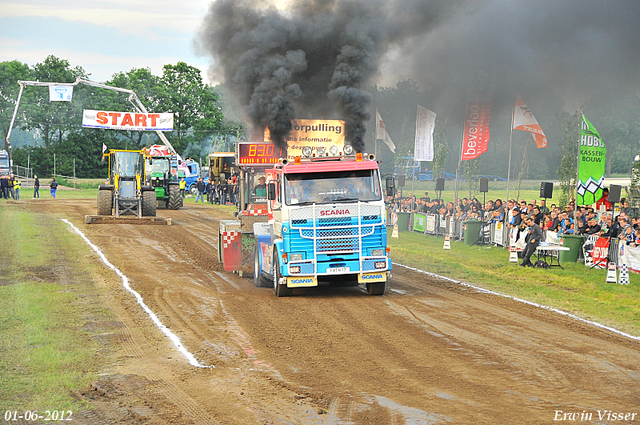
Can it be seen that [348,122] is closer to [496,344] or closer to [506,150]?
[496,344]

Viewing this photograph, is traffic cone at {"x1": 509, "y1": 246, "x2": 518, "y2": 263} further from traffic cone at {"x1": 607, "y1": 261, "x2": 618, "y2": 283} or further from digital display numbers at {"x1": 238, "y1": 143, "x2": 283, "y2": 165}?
digital display numbers at {"x1": 238, "y1": 143, "x2": 283, "y2": 165}

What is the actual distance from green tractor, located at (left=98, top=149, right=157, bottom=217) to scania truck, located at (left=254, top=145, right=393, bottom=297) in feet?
63.7

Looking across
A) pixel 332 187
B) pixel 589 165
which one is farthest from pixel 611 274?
pixel 332 187

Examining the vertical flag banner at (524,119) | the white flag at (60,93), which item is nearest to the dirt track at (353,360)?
the vertical flag banner at (524,119)

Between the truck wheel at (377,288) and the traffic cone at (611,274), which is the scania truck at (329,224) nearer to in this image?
the truck wheel at (377,288)

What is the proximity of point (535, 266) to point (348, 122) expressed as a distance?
7.81 meters

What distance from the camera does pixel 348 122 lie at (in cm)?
2267

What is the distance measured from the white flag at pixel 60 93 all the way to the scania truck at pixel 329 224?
46.3 m

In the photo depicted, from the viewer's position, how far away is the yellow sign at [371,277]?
44.7 feet

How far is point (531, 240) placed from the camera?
19.0 m

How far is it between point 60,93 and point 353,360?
52.5 meters

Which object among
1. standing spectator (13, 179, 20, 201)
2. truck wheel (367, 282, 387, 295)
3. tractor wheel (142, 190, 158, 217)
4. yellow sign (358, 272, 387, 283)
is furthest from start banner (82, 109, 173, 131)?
yellow sign (358, 272, 387, 283)

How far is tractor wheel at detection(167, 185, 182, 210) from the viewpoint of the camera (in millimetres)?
40781

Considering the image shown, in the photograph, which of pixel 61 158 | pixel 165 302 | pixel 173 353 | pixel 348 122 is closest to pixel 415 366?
pixel 173 353
